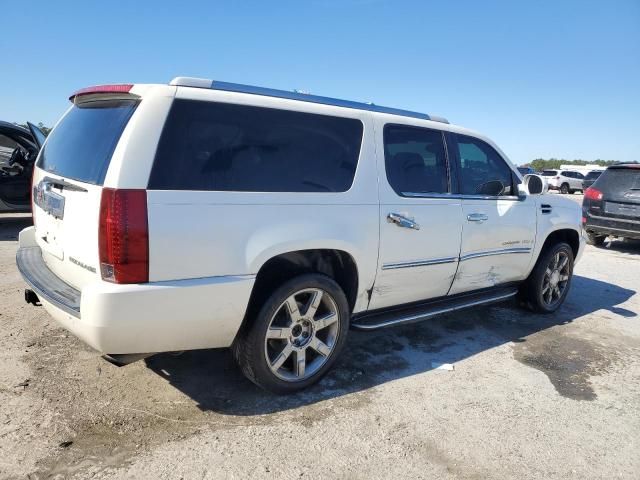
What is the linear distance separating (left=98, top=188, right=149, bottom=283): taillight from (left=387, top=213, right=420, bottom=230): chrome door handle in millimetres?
1725

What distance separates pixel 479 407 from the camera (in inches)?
124

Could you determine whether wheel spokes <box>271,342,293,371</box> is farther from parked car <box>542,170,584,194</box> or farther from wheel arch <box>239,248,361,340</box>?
parked car <box>542,170,584,194</box>

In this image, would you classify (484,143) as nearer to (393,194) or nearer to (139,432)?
(393,194)

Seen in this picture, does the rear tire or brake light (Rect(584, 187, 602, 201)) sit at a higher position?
brake light (Rect(584, 187, 602, 201))

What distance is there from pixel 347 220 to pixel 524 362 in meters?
2.02

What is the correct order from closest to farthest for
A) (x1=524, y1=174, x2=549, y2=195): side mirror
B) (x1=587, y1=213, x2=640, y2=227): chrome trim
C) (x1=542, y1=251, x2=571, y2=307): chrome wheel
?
(x1=524, y1=174, x2=549, y2=195): side mirror → (x1=542, y1=251, x2=571, y2=307): chrome wheel → (x1=587, y1=213, x2=640, y2=227): chrome trim

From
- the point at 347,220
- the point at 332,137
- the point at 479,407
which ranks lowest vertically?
the point at 479,407

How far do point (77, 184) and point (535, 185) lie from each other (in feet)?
13.1

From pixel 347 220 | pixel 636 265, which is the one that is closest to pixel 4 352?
pixel 347 220

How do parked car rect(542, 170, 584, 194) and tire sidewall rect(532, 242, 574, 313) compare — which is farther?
parked car rect(542, 170, 584, 194)

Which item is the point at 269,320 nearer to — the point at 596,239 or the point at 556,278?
the point at 556,278

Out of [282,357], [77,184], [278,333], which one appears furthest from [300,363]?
[77,184]

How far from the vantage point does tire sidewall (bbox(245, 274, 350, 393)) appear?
291 centimetres

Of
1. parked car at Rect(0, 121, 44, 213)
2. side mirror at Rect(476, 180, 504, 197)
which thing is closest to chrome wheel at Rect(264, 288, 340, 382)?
side mirror at Rect(476, 180, 504, 197)
